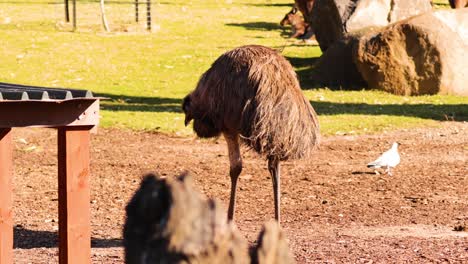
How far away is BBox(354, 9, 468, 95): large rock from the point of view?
52.2 feet

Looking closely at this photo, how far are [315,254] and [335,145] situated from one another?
5.18 metres

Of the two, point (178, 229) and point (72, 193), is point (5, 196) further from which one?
point (178, 229)

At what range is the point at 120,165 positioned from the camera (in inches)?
443

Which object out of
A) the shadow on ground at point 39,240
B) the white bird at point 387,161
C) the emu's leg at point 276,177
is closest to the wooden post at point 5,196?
the shadow on ground at point 39,240

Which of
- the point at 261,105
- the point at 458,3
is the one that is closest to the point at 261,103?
the point at 261,105

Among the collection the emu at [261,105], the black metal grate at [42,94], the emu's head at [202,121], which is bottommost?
the emu's head at [202,121]

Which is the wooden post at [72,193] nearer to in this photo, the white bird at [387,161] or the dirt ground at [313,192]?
the dirt ground at [313,192]

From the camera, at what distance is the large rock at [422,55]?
1592 centimetres

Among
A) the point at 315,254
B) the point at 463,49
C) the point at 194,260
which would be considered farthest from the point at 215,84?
the point at 463,49

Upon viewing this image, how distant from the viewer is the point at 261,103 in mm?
7391

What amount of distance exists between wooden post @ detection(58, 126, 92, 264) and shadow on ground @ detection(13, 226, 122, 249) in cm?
217

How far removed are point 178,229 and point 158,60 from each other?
19.0m

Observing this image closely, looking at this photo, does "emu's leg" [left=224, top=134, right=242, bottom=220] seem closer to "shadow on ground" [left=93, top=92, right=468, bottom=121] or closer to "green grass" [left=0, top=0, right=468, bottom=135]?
"green grass" [left=0, top=0, right=468, bottom=135]

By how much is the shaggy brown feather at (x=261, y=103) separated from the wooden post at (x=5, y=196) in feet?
7.51
